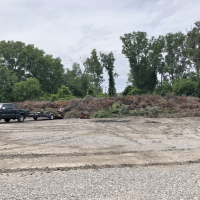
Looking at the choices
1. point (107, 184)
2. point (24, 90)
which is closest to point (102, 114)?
point (107, 184)

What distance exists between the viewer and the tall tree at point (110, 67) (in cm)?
6425

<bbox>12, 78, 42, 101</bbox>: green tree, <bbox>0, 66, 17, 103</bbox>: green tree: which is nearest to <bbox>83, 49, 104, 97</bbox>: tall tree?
<bbox>12, 78, 42, 101</bbox>: green tree

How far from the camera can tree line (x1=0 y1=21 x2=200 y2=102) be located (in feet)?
186

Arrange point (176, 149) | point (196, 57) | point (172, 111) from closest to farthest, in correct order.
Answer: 1. point (176, 149)
2. point (172, 111)
3. point (196, 57)

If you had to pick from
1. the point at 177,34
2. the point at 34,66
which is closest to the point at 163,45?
the point at 177,34

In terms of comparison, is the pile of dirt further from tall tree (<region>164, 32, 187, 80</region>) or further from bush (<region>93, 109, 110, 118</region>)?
tall tree (<region>164, 32, 187, 80</region>)

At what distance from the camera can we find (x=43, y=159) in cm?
714

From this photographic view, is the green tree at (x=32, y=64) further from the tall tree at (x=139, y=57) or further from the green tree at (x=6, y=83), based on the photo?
the tall tree at (x=139, y=57)

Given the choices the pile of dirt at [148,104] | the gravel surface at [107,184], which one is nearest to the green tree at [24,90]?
the pile of dirt at [148,104]

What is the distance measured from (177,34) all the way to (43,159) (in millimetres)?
65565

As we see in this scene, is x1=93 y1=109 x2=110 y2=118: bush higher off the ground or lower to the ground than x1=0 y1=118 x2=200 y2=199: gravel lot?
higher

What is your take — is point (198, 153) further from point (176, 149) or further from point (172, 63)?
point (172, 63)

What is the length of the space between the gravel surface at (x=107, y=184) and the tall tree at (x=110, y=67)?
191ft

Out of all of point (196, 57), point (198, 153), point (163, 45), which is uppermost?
point (163, 45)
